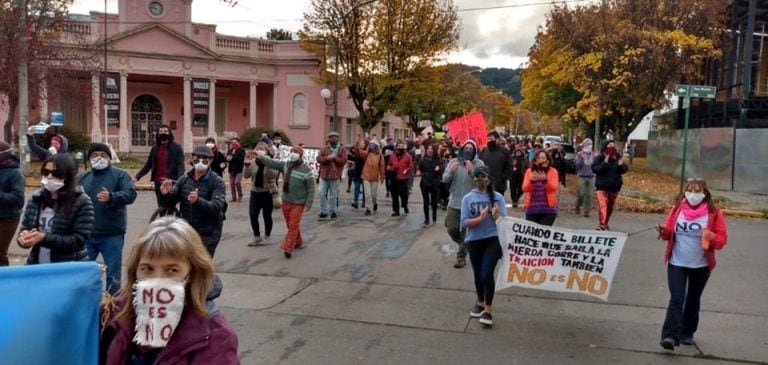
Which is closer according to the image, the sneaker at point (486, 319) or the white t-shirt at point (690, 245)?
the white t-shirt at point (690, 245)

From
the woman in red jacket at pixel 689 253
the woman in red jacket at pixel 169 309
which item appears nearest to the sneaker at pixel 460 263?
the woman in red jacket at pixel 689 253

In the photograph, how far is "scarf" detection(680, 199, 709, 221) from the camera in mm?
5516

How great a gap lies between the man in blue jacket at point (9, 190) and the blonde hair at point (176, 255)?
4.59 metres

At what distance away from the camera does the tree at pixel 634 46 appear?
78.0 ft

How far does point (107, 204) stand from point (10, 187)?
117 cm

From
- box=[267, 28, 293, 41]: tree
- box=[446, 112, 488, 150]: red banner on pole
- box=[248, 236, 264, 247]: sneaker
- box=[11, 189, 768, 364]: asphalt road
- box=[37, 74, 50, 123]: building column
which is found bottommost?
box=[11, 189, 768, 364]: asphalt road

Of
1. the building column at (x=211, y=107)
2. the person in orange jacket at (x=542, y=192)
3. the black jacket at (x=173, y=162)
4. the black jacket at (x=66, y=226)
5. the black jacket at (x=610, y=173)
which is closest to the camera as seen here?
the black jacket at (x=66, y=226)

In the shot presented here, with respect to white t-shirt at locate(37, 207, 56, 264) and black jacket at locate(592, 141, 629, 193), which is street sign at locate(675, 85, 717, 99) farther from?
white t-shirt at locate(37, 207, 56, 264)

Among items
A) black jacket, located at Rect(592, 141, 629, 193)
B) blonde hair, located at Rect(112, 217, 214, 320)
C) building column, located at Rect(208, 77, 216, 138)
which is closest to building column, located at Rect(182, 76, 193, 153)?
building column, located at Rect(208, 77, 216, 138)

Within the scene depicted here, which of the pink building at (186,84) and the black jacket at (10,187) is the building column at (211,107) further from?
the black jacket at (10,187)

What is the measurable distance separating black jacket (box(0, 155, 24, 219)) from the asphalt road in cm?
223

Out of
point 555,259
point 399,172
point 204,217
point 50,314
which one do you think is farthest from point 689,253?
point 399,172

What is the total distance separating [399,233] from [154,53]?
2729cm

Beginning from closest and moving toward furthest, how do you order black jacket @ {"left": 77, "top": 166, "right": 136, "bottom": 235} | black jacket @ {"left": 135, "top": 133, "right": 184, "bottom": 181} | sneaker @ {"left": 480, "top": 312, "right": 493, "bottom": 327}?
black jacket @ {"left": 77, "top": 166, "right": 136, "bottom": 235} → sneaker @ {"left": 480, "top": 312, "right": 493, "bottom": 327} → black jacket @ {"left": 135, "top": 133, "right": 184, "bottom": 181}
